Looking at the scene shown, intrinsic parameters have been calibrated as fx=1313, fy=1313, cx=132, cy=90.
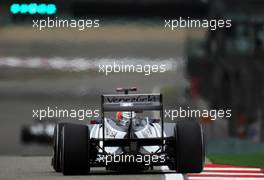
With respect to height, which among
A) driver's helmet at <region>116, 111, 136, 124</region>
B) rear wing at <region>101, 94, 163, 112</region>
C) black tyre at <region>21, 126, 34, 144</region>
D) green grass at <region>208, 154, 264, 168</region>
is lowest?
green grass at <region>208, 154, 264, 168</region>

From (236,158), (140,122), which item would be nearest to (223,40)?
(236,158)

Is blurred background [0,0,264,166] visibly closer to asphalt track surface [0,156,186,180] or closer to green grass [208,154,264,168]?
green grass [208,154,264,168]

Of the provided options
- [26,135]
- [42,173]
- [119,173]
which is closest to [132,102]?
[119,173]

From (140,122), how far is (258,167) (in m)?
3.61

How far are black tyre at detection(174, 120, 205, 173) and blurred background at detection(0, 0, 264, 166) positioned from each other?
561cm

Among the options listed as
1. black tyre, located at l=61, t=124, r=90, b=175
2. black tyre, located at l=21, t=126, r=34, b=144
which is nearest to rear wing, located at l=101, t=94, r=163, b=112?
black tyre, located at l=61, t=124, r=90, b=175

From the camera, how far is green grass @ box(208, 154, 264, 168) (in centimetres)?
2017

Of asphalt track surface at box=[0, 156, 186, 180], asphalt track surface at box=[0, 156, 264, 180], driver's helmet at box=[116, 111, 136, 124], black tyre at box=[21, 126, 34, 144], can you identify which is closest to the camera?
asphalt track surface at box=[0, 156, 186, 180]

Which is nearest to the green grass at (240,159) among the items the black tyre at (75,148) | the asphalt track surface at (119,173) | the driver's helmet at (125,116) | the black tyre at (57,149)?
the asphalt track surface at (119,173)

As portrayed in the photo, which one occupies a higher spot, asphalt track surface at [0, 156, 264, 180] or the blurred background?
the blurred background

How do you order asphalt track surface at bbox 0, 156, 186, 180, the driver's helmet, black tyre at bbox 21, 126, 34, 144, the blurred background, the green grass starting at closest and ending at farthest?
asphalt track surface at bbox 0, 156, 186, 180
the driver's helmet
the green grass
black tyre at bbox 21, 126, 34, 144
the blurred background

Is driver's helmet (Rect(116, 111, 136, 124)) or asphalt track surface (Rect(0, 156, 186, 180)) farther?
driver's helmet (Rect(116, 111, 136, 124))

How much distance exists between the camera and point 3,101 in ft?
73.2

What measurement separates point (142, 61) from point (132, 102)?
6.30 metres
